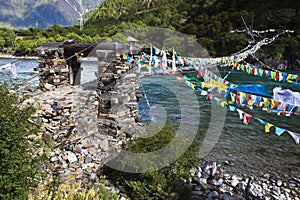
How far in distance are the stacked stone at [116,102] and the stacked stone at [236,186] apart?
2.62 metres

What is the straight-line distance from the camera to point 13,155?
4402 mm

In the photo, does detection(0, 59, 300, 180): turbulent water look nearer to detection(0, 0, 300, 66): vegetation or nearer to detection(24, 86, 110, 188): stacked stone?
detection(24, 86, 110, 188): stacked stone

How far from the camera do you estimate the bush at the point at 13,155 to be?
4266 mm

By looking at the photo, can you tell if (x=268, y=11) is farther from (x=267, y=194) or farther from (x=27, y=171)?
(x=27, y=171)

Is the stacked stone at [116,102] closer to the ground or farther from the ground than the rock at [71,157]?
farther from the ground

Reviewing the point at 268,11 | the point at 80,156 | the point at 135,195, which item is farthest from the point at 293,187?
the point at 268,11

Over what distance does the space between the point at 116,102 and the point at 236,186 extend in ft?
15.7

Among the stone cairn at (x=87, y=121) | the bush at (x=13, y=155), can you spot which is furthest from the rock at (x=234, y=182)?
the bush at (x=13, y=155)

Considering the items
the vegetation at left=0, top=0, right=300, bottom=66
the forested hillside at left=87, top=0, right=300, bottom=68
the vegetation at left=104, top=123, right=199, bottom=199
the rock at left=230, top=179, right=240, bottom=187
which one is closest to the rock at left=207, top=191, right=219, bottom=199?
the vegetation at left=104, top=123, right=199, bottom=199

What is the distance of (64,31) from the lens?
93.9 meters

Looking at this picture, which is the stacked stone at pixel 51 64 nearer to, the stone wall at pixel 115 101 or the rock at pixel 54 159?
the stone wall at pixel 115 101

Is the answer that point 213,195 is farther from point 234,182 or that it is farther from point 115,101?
point 115,101

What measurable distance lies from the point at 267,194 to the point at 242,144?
453 centimetres

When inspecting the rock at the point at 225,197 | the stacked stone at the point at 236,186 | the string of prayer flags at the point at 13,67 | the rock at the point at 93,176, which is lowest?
the stacked stone at the point at 236,186
